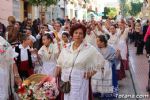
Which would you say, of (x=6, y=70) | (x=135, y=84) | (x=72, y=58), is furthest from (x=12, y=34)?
(x=72, y=58)

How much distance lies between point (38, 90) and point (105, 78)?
4352 mm

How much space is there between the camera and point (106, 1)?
12925cm

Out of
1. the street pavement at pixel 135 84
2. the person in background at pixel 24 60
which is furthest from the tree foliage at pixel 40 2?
the person in background at pixel 24 60

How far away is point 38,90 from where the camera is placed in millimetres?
6508

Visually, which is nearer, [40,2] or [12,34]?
[12,34]

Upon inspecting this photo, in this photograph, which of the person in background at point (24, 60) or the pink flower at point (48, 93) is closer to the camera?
the pink flower at point (48, 93)

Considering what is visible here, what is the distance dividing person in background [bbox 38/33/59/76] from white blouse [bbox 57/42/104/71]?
3.15 metres

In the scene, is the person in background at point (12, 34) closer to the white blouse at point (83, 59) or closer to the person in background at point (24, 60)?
the person in background at point (24, 60)

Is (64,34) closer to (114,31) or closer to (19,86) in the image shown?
(114,31)

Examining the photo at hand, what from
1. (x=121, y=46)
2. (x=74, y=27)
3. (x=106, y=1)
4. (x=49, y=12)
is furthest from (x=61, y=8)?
(x=106, y=1)

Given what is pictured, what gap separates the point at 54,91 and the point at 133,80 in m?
7.47

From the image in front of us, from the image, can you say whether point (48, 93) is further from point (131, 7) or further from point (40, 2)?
point (131, 7)

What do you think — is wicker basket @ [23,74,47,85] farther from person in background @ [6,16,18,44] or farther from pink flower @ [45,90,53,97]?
person in background @ [6,16,18,44]

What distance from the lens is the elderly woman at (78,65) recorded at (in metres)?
6.95
